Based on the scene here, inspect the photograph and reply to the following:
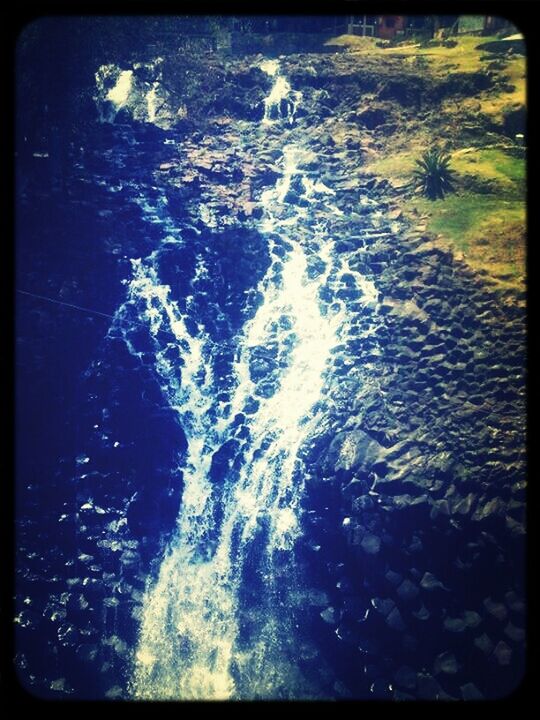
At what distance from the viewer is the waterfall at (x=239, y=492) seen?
1228 cm

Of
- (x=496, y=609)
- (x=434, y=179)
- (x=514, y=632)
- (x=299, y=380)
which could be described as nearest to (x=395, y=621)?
(x=496, y=609)

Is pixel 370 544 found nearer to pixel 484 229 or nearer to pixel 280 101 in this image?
pixel 484 229

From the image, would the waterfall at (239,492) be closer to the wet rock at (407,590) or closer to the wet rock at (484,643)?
the wet rock at (407,590)

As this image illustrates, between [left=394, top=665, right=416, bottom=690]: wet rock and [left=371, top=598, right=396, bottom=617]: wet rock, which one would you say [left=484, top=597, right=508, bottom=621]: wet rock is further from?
[left=394, top=665, right=416, bottom=690]: wet rock

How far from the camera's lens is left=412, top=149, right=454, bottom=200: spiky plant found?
1446 centimetres

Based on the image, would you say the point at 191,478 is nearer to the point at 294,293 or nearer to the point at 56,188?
the point at 294,293

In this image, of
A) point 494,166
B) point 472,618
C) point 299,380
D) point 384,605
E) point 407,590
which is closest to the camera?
point 472,618

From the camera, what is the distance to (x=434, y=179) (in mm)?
14531

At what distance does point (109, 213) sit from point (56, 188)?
1.41 meters

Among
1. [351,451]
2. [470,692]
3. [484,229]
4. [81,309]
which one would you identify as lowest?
[470,692]

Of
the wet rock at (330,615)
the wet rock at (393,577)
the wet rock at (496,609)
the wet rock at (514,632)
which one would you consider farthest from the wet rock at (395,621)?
the wet rock at (514,632)

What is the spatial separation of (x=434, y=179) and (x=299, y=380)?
5661mm

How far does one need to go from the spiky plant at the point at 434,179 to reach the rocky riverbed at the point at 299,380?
77cm

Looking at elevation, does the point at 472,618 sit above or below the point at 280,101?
below
